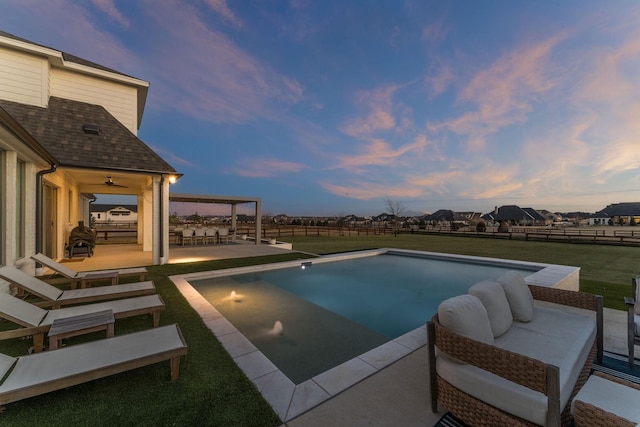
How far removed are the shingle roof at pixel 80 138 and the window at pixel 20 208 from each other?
1432 mm

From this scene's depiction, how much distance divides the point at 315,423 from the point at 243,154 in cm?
3034

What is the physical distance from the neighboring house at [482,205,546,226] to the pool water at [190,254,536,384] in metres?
59.6

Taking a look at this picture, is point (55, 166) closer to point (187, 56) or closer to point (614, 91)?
point (187, 56)

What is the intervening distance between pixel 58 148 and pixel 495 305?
1083 centimetres

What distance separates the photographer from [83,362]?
226cm

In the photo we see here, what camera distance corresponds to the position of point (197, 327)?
377 cm

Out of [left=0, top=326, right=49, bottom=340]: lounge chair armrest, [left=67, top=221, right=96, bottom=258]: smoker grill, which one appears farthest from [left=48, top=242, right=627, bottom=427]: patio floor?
[left=67, top=221, right=96, bottom=258]: smoker grill

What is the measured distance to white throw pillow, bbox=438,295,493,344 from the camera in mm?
2119

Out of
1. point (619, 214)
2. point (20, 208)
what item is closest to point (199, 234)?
point (20, 208)

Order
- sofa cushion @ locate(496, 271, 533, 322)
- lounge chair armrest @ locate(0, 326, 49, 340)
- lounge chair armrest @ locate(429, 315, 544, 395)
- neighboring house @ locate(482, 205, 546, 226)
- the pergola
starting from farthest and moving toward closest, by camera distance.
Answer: neighboring house @ locate(482, 205, 546, 226) < the pergola < sofa cushion @ locate(496, 271, 533, 322) < lounge chair armrest @ locate(0, 326, 49, 340) < lounge chair armrest @ locate(429, 315, 544, 395)

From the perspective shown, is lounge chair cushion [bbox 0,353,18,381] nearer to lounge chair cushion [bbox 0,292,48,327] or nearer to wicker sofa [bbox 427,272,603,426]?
lounge chair cushion [bbox 0,292,48,327]

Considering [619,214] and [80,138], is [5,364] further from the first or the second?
[619,214]

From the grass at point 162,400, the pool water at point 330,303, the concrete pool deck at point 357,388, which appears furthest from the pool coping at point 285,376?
the pool water at point 330,303

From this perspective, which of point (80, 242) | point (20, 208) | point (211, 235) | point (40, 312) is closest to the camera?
point (40, 312)
